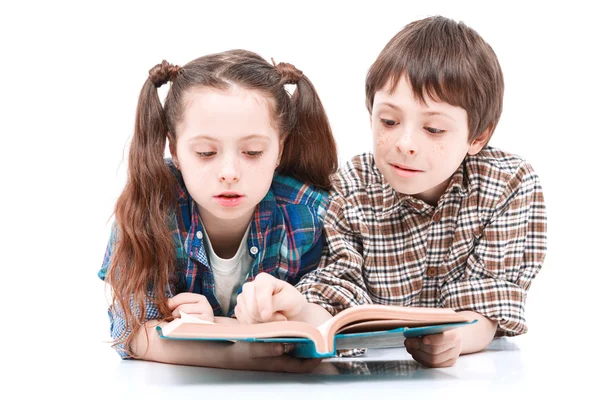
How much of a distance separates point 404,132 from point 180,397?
84 centimetres

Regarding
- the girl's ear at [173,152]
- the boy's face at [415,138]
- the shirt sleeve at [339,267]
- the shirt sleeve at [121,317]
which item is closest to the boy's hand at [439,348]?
the shirt sleeve at [339,267]

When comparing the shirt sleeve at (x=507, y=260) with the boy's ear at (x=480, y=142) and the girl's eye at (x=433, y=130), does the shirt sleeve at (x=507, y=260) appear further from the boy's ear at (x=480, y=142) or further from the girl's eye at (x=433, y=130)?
the girl's eye at (x=433, y=130)

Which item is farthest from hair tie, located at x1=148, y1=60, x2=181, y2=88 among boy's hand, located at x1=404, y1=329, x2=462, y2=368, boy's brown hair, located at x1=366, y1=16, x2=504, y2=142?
boy's hand, located at x1=404, y1=329, x2=462, y2=368

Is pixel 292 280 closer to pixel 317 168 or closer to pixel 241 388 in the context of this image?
pixel 317 168

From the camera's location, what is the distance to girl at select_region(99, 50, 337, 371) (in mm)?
1844

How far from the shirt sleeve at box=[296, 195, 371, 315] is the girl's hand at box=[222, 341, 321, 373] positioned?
242 mm

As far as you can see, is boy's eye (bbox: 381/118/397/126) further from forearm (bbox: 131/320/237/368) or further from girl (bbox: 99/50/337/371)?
forearm (bbox: 131/320/237/368)

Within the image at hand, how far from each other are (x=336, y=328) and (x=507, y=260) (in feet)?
2.39

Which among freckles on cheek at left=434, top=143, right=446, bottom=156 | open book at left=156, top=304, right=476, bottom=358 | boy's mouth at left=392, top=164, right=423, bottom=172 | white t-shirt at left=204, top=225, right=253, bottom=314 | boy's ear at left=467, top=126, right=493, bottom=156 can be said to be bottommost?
open book at left=156, top=304, right=476, bottom=358

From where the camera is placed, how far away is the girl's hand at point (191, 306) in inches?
73.3

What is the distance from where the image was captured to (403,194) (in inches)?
82.6

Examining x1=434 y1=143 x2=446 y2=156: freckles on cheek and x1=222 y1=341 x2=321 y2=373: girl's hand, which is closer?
x1=222 y1=341 x2=321 y2=373: girl's hand

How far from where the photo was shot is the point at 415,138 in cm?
189

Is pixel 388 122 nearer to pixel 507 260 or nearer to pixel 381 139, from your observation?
pixel 381 139
